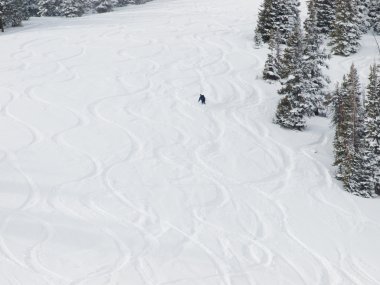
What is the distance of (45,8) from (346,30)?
43.8 m

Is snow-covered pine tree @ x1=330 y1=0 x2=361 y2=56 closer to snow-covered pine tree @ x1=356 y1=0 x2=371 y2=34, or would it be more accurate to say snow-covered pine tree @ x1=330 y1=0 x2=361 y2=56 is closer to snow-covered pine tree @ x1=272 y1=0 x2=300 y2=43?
snow-covered pine tree @ x1=356 y1=0 x2=371 y2=34

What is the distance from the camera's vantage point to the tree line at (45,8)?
172 feet

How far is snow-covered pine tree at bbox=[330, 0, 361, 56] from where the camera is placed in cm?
3838

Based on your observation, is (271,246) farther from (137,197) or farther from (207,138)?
(207,138)

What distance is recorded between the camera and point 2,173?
68.7 ft

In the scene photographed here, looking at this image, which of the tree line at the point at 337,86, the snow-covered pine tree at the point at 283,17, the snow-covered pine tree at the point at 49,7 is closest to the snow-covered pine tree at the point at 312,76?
the tree line at the point at 337,86

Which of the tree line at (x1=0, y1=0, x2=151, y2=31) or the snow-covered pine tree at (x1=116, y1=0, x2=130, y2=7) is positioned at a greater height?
the tree line at (x1=0, y1=0, x2=151, y2=31)

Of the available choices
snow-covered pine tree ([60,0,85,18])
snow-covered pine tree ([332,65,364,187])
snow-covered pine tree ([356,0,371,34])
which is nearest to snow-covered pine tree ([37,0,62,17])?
snow-covered pine tree ([60,0,85,18])

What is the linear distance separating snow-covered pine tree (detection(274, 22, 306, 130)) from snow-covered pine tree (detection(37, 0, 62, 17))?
48.6m

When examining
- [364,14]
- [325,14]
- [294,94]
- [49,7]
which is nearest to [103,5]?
[49,7]

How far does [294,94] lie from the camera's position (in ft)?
91.4

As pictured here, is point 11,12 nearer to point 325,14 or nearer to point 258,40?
point 258,40

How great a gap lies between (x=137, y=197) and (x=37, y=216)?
12.9ft

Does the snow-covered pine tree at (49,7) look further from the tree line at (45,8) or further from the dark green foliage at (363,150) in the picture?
the dark green foliage at (363,150)
